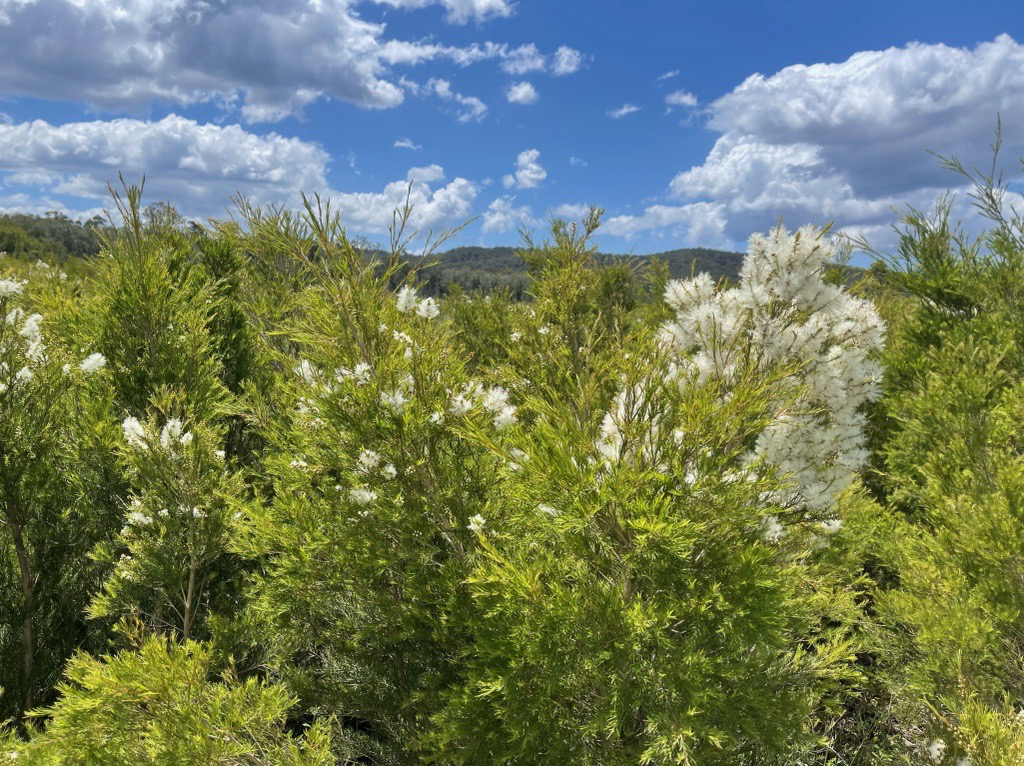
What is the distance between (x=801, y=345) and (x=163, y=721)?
3.73 m

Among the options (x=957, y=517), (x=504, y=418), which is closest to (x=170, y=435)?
(x=504, y=418)

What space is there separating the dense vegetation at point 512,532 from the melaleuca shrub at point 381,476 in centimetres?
2

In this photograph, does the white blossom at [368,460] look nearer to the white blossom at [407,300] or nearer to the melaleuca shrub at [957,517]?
the white blossom at [407,300]

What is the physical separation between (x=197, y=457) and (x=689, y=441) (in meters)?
3.95

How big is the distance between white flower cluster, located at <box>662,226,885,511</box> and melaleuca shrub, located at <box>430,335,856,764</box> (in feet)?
0.63

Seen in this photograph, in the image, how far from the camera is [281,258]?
8.56 m

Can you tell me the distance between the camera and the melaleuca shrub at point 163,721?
2691mm

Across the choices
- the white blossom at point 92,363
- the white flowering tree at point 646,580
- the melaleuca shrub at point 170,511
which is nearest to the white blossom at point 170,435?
the melaleuca shrub at point 170,511

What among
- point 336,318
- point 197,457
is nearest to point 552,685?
point 336,318

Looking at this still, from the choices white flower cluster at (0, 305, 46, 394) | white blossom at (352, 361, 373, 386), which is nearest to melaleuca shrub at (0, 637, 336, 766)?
white blossom at (352, 361, 373, 386)

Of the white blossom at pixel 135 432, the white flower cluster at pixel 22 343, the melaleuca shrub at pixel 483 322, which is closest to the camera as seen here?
the white blossom at pixel 135 432

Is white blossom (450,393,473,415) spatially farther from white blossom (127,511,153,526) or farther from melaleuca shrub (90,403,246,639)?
white blossom (127,511,153,526)

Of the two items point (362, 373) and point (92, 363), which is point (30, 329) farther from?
point (362, 373)

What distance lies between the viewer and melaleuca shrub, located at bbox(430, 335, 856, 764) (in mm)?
2383
